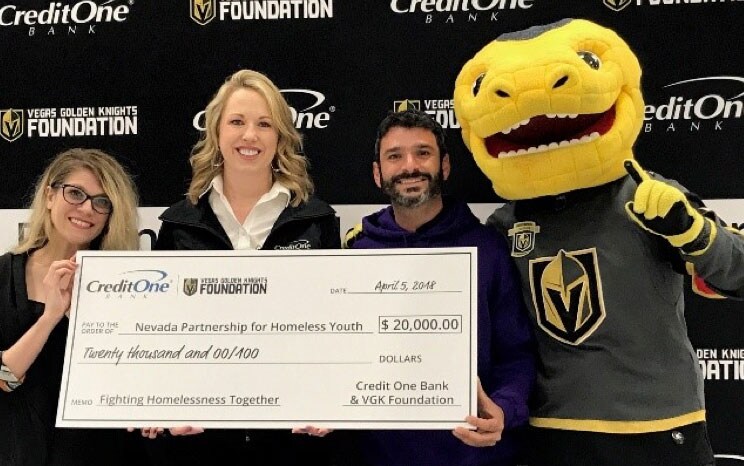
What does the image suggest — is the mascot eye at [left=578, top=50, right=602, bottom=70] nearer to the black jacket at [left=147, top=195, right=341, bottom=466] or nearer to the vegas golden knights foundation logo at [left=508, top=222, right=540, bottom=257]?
the vegas golden knights foundation logo at [left=508, top=222, right=540, bottom=257]

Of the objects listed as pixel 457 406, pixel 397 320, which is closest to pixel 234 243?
pixel 397 320

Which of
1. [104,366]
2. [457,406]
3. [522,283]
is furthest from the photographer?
[522,283]

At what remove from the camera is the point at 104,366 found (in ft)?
6.00

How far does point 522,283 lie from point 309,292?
57 centimetres

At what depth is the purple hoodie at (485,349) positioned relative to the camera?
6.08 ft

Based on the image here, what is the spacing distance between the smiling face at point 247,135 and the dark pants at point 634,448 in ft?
3.57

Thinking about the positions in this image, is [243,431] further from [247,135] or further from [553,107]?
[553,107]

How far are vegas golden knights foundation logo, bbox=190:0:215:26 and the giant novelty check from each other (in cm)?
100

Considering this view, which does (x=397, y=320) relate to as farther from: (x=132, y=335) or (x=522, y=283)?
(x=132, y=335)

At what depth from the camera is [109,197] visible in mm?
2127

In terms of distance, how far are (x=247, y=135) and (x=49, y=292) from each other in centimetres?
67

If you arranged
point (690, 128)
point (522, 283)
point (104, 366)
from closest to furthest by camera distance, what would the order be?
point (104, 366) → point (522, 283) → point (690, 128)

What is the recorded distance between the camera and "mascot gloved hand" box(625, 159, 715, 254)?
166cm

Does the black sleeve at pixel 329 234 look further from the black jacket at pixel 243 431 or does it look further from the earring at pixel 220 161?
the earring at pixel 220 161
